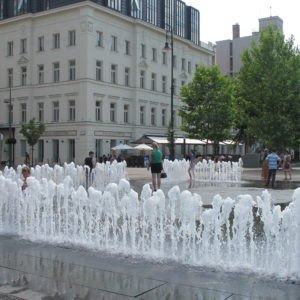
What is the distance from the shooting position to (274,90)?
3631cm

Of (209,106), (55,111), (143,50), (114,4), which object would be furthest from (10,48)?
(209,106)

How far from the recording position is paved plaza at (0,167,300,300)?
5.02 m

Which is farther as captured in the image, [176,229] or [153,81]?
[153,81]

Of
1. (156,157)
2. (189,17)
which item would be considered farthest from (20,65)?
(156,157)

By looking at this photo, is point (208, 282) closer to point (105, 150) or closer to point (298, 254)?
point (298, 254)

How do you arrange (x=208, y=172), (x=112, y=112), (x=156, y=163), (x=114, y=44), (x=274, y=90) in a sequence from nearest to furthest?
(x=156, y=163) < (x=208, y=172) < (x=274, y=90) < (x=112, y=112) < (x=114, y=44)

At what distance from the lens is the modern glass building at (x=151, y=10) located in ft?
161

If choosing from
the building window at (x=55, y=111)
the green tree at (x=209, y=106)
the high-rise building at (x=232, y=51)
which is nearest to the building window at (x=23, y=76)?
the building window at (x=55, y=111)

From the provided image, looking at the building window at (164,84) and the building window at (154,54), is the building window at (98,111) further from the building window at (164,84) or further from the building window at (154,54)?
the building window at (164,84)

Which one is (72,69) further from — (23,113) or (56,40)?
(23,113)

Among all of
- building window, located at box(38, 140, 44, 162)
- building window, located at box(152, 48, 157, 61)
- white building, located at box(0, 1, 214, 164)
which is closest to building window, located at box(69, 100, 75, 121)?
white building, located at box(0, 1, 214, 164)

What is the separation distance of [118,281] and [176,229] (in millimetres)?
3113

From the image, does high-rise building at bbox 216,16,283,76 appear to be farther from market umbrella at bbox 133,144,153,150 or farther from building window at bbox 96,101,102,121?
market umbrella at bbox 133,144,153,150

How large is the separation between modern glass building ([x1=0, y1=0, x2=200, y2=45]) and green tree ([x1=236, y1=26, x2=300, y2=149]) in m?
8.79
